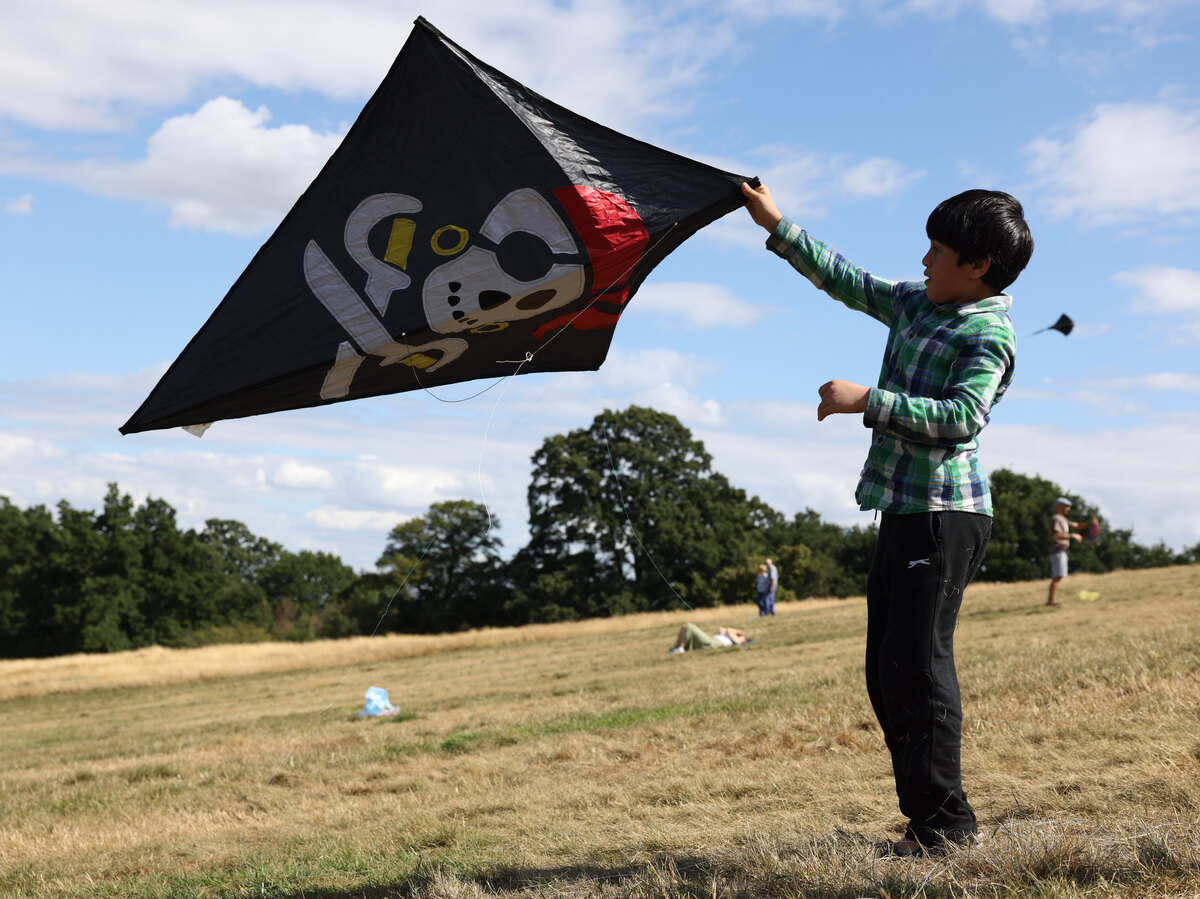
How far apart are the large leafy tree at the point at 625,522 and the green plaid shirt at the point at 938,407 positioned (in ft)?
137

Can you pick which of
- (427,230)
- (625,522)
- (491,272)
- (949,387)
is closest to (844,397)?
(949,387)

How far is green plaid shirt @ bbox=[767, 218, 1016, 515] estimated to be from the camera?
3.13 m

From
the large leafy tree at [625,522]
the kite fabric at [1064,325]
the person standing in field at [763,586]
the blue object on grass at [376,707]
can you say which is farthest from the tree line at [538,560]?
the kite fabric at [1064,325]

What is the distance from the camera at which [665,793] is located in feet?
17.4

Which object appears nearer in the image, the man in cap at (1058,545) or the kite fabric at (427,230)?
the kite fabric at (427,230)

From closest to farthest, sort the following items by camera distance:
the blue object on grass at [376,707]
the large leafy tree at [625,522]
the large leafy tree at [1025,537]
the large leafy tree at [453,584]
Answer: the blue object on grass at [376,707]
the large leafy tree at [625,522]
the large leafy tree at [453,584]
the large leafy tree at [1025,537]

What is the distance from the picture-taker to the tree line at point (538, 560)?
165 feet

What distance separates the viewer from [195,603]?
238 ft

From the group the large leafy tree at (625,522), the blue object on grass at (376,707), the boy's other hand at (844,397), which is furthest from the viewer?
the large leafy tree at (625,522)

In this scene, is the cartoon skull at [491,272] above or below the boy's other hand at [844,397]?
above

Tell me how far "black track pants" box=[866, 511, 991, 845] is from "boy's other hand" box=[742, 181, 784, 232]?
4.91ft

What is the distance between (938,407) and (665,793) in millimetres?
3077

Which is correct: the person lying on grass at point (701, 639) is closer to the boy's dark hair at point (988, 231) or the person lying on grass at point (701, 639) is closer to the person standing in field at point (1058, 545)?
the person standing in field at point (1058, 545)

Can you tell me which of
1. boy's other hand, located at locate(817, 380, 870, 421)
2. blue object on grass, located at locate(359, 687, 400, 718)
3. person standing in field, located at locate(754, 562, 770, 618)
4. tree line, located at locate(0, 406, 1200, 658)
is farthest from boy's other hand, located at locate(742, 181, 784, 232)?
tree line, located at locate(0, 406, 1200, 658)
